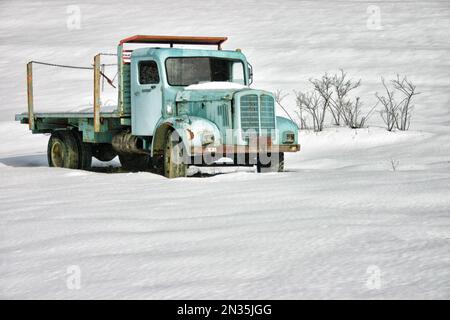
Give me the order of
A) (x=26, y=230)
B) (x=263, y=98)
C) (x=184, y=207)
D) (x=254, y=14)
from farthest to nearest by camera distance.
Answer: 1. (x=254, y=14)
2. (x=263, y=98)
3. (x=184, y=207)
4. (x=26, y=230)

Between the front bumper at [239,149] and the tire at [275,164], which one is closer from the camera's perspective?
the front bumper at [239,149]

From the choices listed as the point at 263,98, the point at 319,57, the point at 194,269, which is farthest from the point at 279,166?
the point at 319,57

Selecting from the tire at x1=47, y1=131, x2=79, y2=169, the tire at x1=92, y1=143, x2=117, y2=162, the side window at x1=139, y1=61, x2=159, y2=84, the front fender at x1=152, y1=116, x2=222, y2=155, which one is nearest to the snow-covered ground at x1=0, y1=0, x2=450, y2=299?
the front fender at x1=152, y1=116, x2=222, y2=155

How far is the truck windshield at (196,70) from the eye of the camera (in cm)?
1117

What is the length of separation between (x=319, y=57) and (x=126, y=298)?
23572mm

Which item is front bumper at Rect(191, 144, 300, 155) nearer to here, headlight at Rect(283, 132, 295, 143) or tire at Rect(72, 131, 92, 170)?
headlight at Rect(283, 132, 295, 143)

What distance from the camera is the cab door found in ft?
36.8

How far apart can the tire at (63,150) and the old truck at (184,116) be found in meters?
0.02

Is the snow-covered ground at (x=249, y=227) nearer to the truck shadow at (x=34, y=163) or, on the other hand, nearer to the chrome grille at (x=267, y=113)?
the truck shadow at (x=34, y=163)

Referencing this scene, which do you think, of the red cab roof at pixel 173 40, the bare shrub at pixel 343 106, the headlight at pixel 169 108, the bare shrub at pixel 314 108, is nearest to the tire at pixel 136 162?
the red cab roof at pixel 173 40

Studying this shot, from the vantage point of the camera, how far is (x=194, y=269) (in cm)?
463

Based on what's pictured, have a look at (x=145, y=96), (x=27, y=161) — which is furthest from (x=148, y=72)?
(x=27, y=161)

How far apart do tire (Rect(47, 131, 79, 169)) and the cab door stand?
1.91 m
